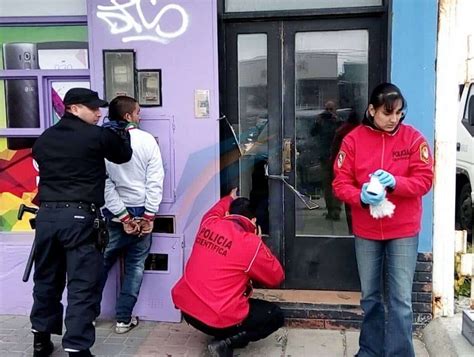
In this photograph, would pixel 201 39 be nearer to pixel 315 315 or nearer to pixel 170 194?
pixel 170 194

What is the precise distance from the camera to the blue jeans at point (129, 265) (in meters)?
4.22

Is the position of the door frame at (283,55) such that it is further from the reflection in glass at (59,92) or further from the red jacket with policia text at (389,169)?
the reflection in glass at (59,92)

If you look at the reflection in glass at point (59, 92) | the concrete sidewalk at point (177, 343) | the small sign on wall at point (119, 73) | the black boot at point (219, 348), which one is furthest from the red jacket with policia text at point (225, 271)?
the reflection in glass at point (59, 92)

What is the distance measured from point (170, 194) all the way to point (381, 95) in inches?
74.0

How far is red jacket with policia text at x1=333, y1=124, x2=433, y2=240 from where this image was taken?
129 inches

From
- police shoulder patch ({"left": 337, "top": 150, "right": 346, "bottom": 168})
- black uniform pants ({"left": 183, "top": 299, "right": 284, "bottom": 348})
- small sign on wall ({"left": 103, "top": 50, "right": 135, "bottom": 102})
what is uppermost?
small sign on wall ({"left": 103, "top": 50, "right": 135, "bottom": 102})

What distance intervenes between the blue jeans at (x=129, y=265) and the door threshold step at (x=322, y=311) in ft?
3.44

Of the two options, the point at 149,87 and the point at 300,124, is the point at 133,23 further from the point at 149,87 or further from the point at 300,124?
the point at 300,124

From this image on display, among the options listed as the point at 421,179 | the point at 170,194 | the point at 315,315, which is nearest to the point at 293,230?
the point at 315,315

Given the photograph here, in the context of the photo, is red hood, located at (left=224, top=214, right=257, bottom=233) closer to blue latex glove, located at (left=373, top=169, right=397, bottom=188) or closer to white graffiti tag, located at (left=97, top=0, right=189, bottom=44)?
blue latex glove, located at (left=373, top=169, right=397, bottom=188)

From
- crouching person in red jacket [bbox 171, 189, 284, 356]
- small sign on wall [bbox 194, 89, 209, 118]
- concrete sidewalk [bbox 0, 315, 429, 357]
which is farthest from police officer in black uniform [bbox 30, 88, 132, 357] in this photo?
small sign on wall [bbox 194, 89, 209, 118]

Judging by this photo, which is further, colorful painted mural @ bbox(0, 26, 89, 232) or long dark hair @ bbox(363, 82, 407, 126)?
colorful painted mural @ bbox(0, 26, 89, 232)

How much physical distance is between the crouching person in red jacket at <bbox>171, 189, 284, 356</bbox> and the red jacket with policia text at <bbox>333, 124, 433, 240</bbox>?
0.66 m

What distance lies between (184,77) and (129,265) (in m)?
1.50
